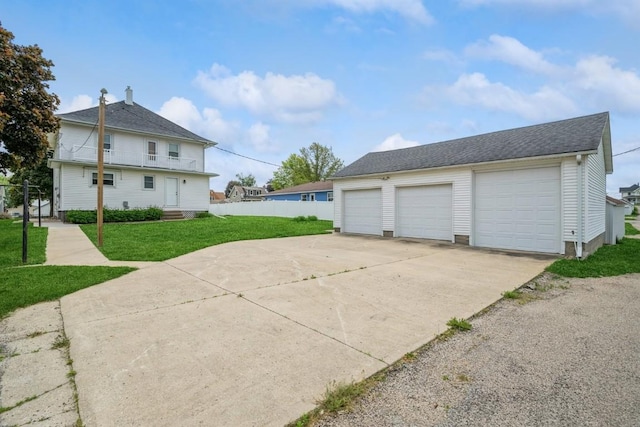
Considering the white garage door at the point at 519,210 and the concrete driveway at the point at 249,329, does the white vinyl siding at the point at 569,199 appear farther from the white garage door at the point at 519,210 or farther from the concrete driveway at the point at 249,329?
the concrete driveway at the point at 249,329

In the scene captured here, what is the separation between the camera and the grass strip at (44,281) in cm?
473

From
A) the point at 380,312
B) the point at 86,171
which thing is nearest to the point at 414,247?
the point at 380,312

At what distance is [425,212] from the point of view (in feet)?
39.5

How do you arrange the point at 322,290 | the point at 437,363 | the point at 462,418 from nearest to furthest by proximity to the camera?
1. the point at 462,418
2. the point at 437,363
3. the point at 322,290

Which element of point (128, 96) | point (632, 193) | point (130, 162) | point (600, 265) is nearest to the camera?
point (600, 265)

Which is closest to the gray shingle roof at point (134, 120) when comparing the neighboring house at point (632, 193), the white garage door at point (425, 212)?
the white garage door at point (425, 212)

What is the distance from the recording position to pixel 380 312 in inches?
166

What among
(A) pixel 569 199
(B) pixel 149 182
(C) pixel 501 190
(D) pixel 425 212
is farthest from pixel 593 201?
(B) pixel 149 182

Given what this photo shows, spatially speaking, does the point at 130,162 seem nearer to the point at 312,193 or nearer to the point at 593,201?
the point at 312,193

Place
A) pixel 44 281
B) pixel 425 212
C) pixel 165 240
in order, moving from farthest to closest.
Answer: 1. pixel 425 212
2. pixel 165 240
3. pixel 44 281

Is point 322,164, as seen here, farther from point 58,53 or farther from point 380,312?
point 380,312

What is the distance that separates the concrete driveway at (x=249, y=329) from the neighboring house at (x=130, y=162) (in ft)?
51.6

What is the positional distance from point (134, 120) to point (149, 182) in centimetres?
438

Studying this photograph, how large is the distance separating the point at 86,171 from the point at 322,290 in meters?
20.0
